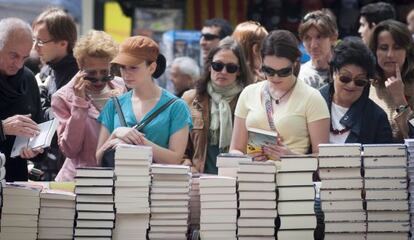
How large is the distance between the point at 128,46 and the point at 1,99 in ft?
2.72

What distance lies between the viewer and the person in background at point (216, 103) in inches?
288

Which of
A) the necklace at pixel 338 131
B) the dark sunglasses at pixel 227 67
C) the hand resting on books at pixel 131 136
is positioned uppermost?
the dark sunglasses at pixel 227 67

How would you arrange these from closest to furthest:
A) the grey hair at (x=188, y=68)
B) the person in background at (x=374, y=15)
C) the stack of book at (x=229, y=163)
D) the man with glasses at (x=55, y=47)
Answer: the stack of book at (x=229, y=163) → the man with glasses at (x=55, y=47) → the person in background at (x=374, y=15) → the grey hair at (x=188, y=68)

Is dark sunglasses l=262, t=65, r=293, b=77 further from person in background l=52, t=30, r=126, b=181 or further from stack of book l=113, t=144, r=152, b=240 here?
person in background l=52, t=30, r=126, b=181

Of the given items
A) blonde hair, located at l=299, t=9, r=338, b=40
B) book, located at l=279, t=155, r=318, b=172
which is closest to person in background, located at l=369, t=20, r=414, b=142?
blonde hair, located at l=299, t=9, r=338, b=40

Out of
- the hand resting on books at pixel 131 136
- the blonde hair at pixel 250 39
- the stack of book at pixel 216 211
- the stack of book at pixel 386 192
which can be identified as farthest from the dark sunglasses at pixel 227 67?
the stack of book at pixel 386 192

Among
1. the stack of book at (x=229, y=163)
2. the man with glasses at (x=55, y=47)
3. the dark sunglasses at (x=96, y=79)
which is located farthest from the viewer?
the man with glasses at (x=55, y=47)

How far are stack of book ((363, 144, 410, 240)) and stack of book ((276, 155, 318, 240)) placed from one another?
0.31m

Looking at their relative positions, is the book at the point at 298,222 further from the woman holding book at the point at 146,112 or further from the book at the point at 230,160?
the woman holding book at the point at 146,112

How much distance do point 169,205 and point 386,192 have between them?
1.18 m

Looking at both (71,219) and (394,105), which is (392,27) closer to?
(394,105)

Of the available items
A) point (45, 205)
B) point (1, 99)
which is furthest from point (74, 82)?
point (45, 205)

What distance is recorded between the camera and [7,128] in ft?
21.7

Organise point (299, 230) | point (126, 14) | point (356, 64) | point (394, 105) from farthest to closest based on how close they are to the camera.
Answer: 1. point (126, 14)
2. point (394, 105)
3. point (356, 64)
4. point (299, 230)
